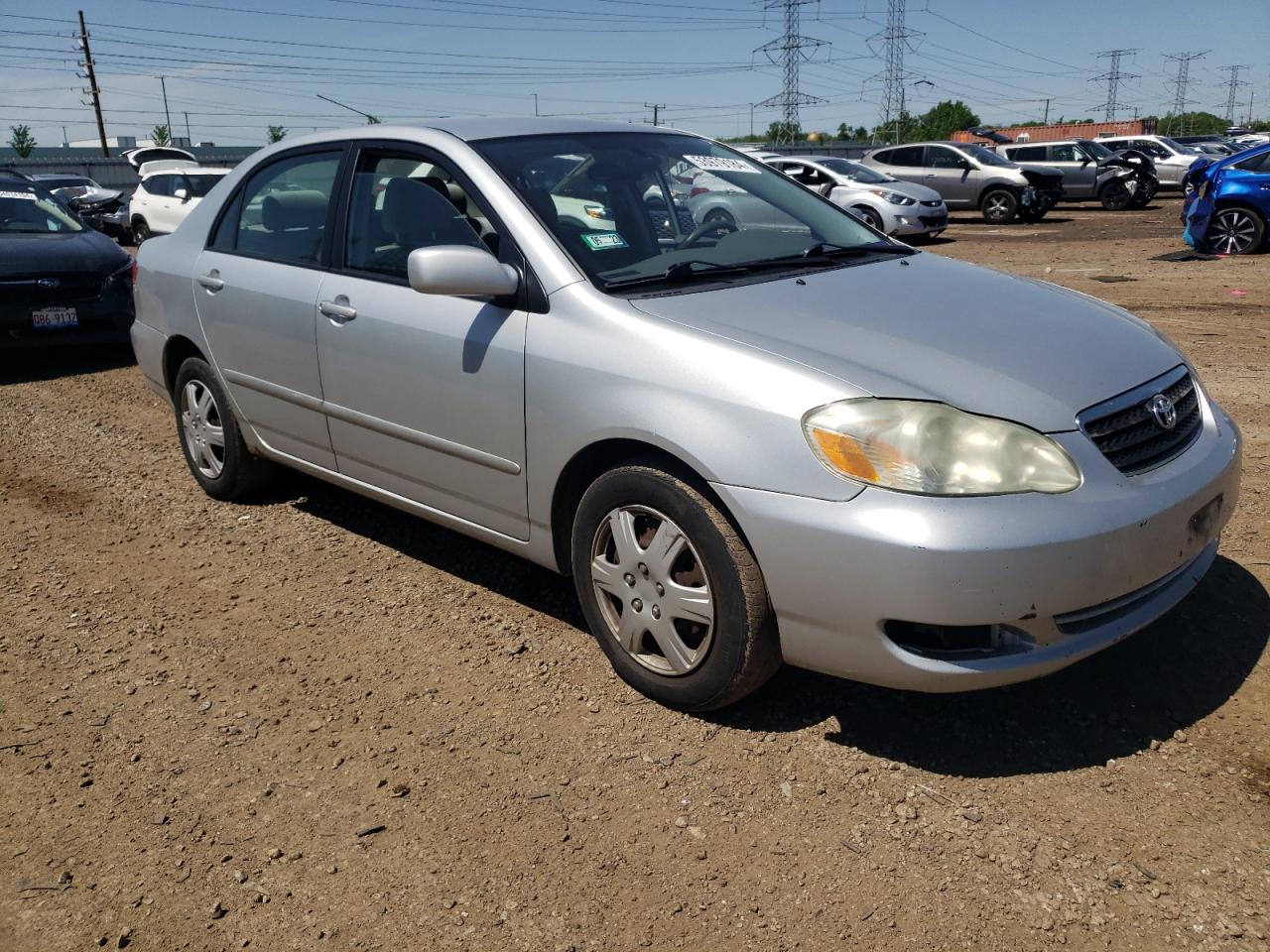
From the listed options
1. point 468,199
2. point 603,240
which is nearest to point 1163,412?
point 603,240

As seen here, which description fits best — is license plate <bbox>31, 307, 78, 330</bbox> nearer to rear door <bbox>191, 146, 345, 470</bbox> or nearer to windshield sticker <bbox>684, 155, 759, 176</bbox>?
rear door <bbox>191, 146, 345, 470</bbox>

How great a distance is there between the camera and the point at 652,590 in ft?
10.4

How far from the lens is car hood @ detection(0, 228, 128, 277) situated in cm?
847

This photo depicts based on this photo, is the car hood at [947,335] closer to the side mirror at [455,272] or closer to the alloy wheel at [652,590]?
the side mirror at [455,272]

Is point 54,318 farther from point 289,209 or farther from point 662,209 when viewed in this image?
point 662,209

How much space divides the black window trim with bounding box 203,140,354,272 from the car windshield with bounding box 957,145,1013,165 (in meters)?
19.2

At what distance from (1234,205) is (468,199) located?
1300 centimetres

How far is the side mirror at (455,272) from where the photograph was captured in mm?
3303

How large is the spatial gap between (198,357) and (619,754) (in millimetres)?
3077

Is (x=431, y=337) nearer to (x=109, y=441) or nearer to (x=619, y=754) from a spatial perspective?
(x=619, y=754)

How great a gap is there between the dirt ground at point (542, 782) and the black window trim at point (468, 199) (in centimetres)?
118

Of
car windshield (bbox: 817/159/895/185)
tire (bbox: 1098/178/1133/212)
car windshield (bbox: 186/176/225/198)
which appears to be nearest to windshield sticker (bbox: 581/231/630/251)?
car windshield (bbox: 817/159/895/185)

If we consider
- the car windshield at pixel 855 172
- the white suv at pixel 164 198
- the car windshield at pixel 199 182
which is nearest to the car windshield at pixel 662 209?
the car windshield at pixel 855 172

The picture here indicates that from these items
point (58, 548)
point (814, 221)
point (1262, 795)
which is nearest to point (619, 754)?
point (1262, 795)
